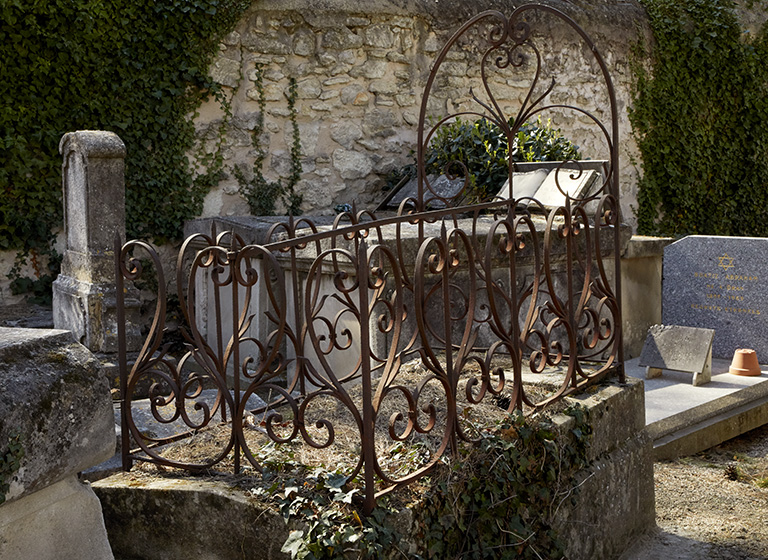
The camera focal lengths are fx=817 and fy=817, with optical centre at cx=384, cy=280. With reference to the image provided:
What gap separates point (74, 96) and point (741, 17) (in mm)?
8505

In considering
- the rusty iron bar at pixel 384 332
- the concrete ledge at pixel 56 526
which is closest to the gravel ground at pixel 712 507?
the rusty iron bar at pixel 384 332

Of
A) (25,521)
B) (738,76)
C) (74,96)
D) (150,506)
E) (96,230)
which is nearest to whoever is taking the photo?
(25,521)

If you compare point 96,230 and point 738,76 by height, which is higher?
point 738,76

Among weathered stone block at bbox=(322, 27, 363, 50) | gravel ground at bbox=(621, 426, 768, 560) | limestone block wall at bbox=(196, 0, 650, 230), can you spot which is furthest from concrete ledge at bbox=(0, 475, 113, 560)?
weathered stone block at bbox=(322, 27, 363, 50)

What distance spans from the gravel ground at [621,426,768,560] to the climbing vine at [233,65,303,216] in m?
4.07

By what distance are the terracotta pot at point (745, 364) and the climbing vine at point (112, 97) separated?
173 inches

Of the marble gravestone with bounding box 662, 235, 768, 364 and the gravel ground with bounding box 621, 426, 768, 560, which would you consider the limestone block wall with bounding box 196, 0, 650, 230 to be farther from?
the gravel ground with bounding box 621, 426, 768, 560

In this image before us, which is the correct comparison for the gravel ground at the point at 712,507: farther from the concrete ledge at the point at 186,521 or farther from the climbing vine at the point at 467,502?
the concrete ledge at the point at 186,521

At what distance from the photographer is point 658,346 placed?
5.62 meters

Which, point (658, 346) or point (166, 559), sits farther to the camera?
point (658, 346)

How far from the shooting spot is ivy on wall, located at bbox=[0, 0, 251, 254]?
6.10 meters

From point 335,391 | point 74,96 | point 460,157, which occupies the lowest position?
point 335,391

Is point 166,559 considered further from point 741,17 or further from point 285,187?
point 741,17

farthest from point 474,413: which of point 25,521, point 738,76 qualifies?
point 738,76
